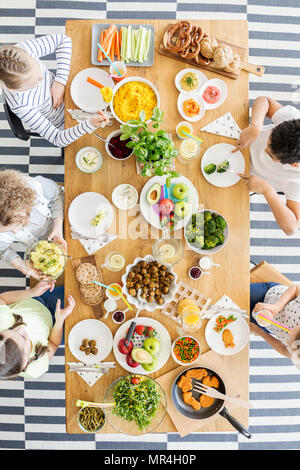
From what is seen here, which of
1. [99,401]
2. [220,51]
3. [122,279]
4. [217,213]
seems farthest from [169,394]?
[220,51]

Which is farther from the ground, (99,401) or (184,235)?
(184,235)

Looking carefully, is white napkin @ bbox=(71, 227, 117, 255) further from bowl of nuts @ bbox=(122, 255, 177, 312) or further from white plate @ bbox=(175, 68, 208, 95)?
white plate @ bbox=(175, 68, 208, 95)

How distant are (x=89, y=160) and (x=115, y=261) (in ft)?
2.10

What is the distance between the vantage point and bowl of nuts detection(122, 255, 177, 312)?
1986 millimetres

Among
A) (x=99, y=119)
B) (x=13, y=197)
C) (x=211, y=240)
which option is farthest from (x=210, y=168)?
(x=13, y=197)

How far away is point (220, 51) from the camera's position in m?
2.05

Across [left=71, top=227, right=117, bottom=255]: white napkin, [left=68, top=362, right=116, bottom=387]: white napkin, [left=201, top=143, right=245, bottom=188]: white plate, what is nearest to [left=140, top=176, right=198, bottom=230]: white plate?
[left=201, top=143, right=245, bottom=188]: white plate

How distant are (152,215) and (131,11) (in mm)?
2160

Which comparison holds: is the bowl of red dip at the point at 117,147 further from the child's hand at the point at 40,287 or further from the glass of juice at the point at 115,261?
the child's hand at the point at 40,287

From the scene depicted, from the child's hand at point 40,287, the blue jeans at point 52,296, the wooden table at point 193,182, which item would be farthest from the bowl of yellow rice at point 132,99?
the blue jeans at point 52,296

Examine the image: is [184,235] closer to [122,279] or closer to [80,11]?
[122,279]

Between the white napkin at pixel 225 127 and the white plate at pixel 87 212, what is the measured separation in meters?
0.80

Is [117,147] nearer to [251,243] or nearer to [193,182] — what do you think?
[193,182]
